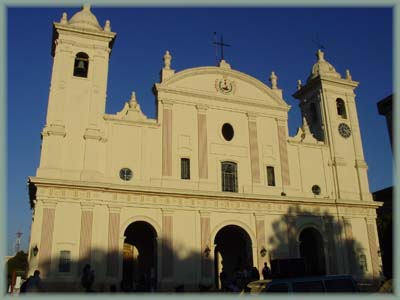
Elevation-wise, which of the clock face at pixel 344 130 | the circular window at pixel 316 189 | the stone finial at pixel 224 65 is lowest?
the circular window at pixel 316 189

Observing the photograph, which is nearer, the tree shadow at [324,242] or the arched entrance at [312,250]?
the tree shadow at [324,242]

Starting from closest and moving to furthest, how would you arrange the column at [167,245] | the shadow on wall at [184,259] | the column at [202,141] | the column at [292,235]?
the shadow on wall at [184,259] → the column at [167,245] → the column at [202,141] → the column at [292,235]

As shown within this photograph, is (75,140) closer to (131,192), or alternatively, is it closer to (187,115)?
(131,192)

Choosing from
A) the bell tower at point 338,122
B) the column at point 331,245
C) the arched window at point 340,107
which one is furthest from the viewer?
the arched window at point 340,107

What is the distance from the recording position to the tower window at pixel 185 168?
2509 centimetres

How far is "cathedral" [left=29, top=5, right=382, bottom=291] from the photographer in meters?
21.7

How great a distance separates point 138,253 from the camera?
25.3 meters

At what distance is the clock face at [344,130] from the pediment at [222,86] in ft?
15.1

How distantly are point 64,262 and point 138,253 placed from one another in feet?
18.0

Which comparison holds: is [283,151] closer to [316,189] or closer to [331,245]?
[316,189]

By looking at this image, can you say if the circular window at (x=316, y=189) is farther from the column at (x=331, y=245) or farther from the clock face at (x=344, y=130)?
the clock face at (x=344, y=130)

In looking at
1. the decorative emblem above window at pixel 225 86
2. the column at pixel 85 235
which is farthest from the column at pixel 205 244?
the decorative emblem above window at pixel 225 86

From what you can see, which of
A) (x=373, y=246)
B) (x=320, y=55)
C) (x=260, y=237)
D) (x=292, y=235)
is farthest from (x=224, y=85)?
(x=373, y=246)

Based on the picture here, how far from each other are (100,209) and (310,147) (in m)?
15.2
